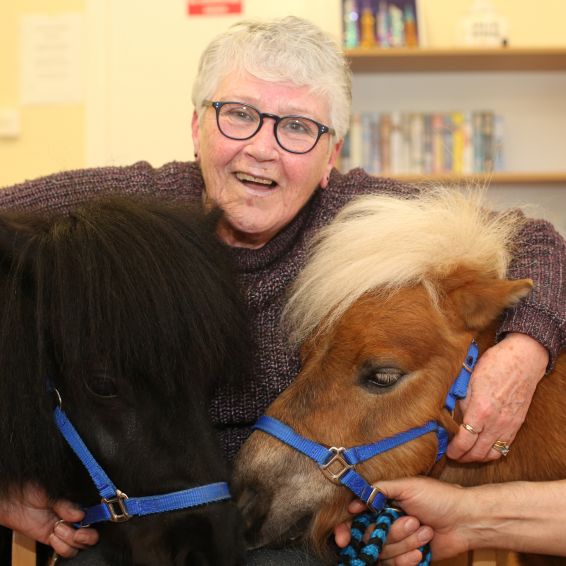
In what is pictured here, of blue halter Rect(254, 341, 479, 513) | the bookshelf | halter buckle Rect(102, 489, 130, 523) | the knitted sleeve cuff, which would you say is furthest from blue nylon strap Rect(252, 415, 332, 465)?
the bookshelf

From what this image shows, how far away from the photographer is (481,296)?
1649 mm

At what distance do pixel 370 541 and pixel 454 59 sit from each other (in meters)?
3.32

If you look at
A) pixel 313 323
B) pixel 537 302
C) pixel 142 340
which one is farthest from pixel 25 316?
pixel 537 302

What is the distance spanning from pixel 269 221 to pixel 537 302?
68 centimetres

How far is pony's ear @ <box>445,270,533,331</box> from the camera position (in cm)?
163

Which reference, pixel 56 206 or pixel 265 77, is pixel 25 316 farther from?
pixel 265 77

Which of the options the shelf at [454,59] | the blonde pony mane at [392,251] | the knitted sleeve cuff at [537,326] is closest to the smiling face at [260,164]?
the blonde pony mane at [392,251]

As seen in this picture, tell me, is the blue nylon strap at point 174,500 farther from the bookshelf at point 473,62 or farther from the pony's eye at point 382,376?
the bookshelf at point 473,62

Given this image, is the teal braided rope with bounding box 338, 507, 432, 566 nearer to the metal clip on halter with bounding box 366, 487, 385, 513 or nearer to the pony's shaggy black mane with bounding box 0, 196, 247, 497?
the metal clip on halter with bounding box 366, 487, 385, 513

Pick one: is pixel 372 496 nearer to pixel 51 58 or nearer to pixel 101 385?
pixel 101 385

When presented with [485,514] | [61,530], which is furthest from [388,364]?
[61,530]

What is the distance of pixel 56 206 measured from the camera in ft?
6.21

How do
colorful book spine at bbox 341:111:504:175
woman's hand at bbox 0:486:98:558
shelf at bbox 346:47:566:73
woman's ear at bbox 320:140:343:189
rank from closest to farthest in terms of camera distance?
woman's hand at bbox 0:486:98:558
woman's ear at bbox 320:140:343:189
shelf at bbox 346:47:566:73
colorful book spine at bbox 341:111:504:175

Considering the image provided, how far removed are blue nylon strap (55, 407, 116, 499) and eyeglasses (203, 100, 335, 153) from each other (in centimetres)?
87
